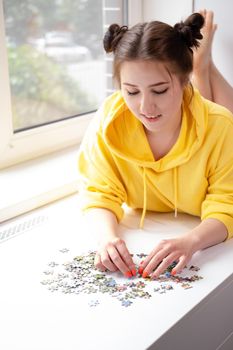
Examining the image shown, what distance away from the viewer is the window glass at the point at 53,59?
1789 mm

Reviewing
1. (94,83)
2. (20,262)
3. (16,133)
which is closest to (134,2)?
(94,83)

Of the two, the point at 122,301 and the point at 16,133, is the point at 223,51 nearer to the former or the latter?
the point at 16,133

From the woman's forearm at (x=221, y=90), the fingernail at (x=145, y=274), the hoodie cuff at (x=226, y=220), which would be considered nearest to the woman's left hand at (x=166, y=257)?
the fingernail at (x=145, y=274)

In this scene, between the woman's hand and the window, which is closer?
the woman's hand

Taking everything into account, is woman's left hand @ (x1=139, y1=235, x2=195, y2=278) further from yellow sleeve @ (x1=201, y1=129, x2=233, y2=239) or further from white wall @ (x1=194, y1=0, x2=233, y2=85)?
white wall @ (x1=194, y1=0, x2=233, y2=85)

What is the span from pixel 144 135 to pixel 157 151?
62mm

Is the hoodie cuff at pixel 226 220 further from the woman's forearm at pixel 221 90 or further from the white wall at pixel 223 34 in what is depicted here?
the white wall at pixel 223 34

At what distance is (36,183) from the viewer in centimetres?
171

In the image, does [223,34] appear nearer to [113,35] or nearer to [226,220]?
[113,35]

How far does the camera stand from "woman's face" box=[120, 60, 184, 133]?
123 cm

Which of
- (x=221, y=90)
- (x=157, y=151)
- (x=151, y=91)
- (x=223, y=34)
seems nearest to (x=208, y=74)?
(x=221, y=90)

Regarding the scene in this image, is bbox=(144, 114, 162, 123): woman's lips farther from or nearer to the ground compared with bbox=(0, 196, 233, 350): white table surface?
farther from the ground

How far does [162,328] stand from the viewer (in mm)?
1003

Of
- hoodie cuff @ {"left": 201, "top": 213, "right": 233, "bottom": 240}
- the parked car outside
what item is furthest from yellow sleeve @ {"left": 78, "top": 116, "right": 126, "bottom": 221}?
the parked car outside
